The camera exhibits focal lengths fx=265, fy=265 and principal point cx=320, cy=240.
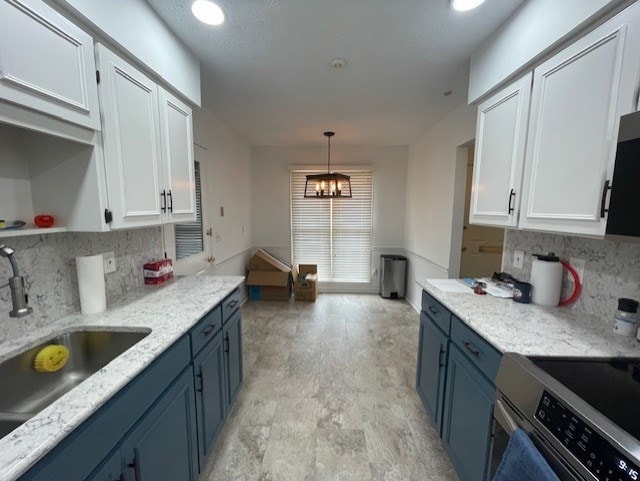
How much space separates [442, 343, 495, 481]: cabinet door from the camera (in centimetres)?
116

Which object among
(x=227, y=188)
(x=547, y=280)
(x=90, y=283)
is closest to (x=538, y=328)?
(x=547, y=280)

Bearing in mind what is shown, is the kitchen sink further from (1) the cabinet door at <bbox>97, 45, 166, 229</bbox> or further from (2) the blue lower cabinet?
(1) the cabinet door at <bbox>97, 45, 166, 229</bbox>

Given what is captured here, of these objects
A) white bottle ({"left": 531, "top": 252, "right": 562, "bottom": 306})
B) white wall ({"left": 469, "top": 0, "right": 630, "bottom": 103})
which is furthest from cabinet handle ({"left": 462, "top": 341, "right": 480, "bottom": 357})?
white wall ({"left": 469, "top": 0, "right": 630, "bottom": 103})

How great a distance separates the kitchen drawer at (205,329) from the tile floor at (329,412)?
781mm

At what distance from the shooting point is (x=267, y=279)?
14.1ft

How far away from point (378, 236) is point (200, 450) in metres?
3.93

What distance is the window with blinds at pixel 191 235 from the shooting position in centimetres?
253

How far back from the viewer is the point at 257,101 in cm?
272

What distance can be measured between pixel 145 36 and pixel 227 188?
2.29 meters

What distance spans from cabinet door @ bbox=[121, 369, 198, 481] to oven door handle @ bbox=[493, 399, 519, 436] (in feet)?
4.31

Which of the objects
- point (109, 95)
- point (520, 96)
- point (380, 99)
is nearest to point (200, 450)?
point (109, 95)

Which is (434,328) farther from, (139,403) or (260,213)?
(260,213)

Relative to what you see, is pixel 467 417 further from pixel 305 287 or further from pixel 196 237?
pixel 305 287

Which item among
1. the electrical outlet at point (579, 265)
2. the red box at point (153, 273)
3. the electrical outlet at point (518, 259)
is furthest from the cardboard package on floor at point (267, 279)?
the electrical outlet at point (579, 265)
